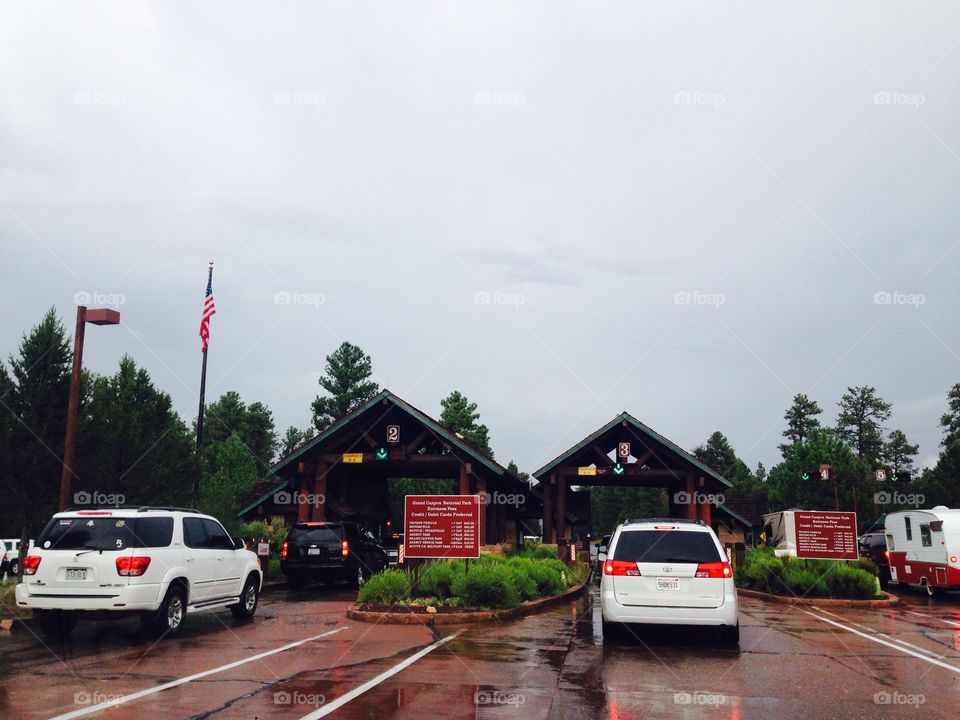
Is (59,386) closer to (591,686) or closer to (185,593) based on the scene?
(185,593)

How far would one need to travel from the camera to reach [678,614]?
10.7 m

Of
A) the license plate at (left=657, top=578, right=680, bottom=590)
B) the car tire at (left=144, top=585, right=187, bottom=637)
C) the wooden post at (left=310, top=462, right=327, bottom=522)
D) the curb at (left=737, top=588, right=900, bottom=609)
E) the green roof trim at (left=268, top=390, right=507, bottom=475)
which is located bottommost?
the curb at (left=737, top=588, right=900, bottom=609)

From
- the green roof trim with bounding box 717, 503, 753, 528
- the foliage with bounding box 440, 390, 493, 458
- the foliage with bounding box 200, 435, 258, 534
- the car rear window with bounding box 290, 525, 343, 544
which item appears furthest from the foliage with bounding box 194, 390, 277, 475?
the car rear window with bounding box 290, 525, 343, 544

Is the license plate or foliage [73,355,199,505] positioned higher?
foliage [73,355,199,505]

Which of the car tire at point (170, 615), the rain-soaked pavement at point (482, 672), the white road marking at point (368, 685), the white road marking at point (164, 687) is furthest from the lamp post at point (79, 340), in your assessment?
the white road marking at point (368, 685)

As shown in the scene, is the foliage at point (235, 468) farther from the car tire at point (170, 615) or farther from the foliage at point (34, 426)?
the car tire at point (170, 615)

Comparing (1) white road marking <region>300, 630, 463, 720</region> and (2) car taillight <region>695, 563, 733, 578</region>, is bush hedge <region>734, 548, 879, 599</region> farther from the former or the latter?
(1) white road marking <region>300, 630, 463, 720</region>

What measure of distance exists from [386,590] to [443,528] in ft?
5.47

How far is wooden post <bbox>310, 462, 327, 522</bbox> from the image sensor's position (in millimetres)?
27109

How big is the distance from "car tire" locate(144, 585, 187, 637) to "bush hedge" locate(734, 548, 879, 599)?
524 inches

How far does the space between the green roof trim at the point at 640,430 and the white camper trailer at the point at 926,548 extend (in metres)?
5.67

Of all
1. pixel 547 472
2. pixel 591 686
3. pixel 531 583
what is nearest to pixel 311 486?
pixel 547 472

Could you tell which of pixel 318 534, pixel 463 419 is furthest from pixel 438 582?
pixel 463 419

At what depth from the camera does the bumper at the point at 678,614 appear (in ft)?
35.0
